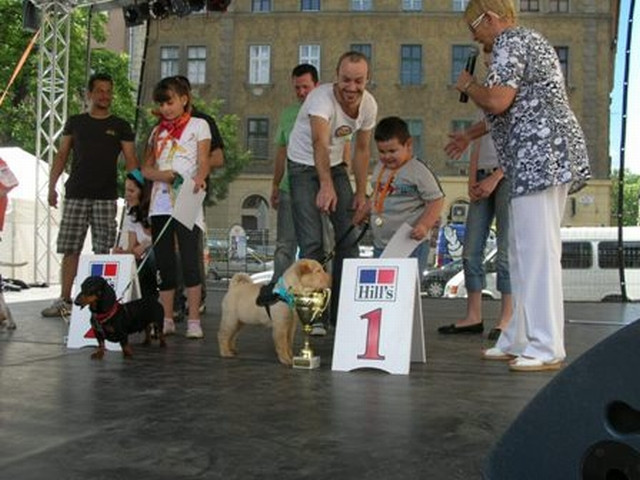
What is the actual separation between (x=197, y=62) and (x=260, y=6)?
4091mm

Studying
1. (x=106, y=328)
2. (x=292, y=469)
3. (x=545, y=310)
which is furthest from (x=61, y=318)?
(x=292, y=469)

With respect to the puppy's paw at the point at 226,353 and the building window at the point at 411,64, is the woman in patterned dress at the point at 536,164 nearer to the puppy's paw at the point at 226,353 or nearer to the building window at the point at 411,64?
the puppy's paw at the point at 226,353

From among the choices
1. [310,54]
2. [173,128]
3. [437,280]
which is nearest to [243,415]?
[173,128]

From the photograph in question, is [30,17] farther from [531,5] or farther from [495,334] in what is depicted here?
[531,5]

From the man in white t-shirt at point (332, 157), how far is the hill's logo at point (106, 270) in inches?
46.6

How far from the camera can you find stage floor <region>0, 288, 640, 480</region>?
222cm

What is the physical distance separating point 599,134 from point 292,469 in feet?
124

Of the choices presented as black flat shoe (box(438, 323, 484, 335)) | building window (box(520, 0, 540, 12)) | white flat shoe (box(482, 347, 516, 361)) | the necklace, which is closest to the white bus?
black flat shoe (box(438, 323, 484, 335))

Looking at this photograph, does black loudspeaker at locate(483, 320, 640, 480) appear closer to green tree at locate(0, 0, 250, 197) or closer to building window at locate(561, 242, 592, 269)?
building window at locate(561, 242, 592, 269)

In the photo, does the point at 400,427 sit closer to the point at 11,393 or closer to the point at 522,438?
the point at 522,438

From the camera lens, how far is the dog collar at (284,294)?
4094mm

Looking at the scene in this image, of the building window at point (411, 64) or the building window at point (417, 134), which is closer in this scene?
the building window at point (417, 134)

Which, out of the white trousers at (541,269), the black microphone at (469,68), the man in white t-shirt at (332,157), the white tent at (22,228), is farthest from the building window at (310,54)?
the white trousers at (541,269)

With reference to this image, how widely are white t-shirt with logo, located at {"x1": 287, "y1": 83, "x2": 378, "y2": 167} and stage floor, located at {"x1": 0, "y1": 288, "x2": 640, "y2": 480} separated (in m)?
1.29
